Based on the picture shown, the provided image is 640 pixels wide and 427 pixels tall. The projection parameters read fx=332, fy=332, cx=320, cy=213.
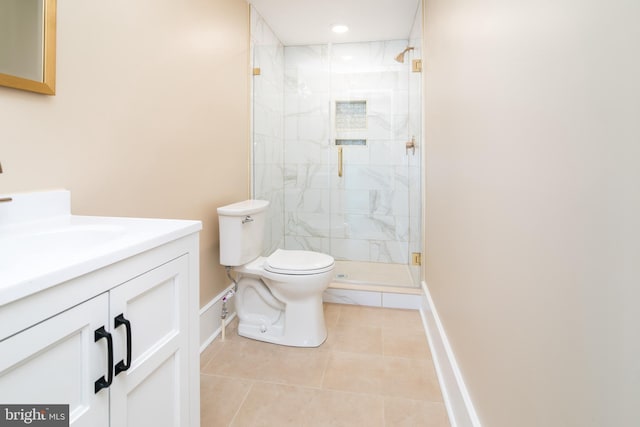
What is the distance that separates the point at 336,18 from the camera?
279 cm

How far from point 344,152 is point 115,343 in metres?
2.88

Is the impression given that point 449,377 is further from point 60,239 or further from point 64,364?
point 60,239

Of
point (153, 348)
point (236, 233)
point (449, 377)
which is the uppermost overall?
point (236, 233)

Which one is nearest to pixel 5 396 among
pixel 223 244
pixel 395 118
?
pixel 223 244

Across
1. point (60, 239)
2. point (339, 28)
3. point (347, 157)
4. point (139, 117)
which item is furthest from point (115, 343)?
point (339, 28)

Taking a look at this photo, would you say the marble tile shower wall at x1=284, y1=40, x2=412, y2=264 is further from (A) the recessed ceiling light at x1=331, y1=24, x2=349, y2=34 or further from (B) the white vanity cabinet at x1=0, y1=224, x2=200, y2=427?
(B) the white vanity cabinet at x1=0, y1=224, x2=200, y2=427

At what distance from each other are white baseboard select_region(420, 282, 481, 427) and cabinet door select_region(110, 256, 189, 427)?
97 cm

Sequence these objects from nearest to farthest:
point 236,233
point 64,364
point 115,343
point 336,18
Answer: point 64,364 < point 115,343 < point 236,233 < point 336,18

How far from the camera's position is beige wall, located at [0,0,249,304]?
3.55 ft

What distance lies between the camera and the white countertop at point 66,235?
0.67m

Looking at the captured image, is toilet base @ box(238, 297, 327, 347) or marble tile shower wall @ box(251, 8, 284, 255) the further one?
marble tile shower wall @ box(251, 8, 284, 255)

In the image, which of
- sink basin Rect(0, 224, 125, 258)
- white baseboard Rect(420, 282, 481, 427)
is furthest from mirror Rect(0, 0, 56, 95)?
white baseboard Rect(420, 282, 481, 427)

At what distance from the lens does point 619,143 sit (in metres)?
0.47

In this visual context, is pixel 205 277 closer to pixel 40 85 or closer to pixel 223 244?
pixel 223 244
